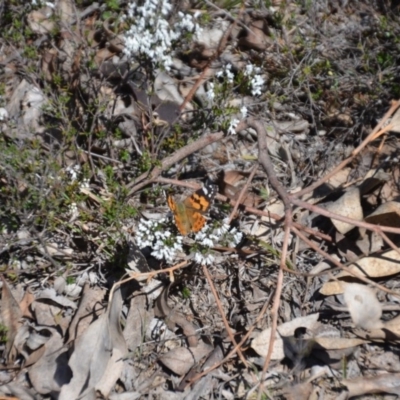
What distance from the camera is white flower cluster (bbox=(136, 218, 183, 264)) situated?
3.33 m

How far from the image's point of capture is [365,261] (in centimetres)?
350

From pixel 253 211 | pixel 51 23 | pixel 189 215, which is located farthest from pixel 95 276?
pixel 51 23

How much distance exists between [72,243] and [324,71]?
2027mm

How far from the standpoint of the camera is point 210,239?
3.33 meters

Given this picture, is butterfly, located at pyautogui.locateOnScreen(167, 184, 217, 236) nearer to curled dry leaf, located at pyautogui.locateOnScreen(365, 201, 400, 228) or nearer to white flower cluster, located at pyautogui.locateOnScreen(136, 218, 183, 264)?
white flower cluster, located at pyautogui.locateOnScreen(136, 218, 183, 264)

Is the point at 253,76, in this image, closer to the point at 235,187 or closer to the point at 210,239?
the point at 235,187

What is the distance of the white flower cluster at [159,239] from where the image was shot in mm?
3326

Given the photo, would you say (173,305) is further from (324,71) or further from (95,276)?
(324,71)

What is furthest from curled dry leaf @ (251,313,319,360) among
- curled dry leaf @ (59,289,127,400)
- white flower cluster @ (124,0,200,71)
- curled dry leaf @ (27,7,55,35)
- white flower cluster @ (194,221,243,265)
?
curled dry leaf @ (27,7,55,35)

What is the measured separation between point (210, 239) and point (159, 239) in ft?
0.89

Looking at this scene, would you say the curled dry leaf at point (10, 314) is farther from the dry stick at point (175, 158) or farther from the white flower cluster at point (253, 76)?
the white flower cluster at point (253, 76)

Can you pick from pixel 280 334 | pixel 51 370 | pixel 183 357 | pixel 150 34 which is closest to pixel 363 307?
pixel 280 334

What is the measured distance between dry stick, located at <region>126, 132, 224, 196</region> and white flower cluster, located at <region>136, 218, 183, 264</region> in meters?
0.41

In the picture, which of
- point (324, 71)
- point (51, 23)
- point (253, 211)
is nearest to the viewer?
point (253, 211)
